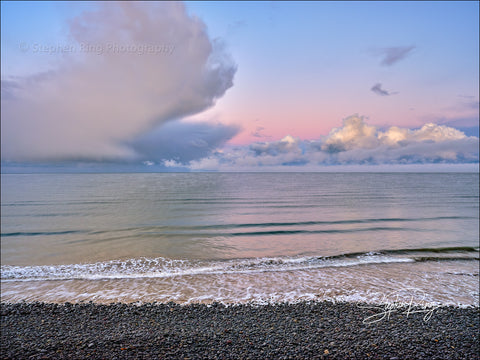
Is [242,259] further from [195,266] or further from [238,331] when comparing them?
[238,331]

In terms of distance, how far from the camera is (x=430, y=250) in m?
15.7

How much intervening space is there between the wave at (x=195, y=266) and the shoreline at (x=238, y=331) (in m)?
3.42

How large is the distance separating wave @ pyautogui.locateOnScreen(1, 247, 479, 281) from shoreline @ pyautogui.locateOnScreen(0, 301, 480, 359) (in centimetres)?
342

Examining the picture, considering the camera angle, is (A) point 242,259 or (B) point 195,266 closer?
(B) point 195,266

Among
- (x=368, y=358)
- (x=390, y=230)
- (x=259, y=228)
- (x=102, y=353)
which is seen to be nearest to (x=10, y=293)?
(x=102, y=353)

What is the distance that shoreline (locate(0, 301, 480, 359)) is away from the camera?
5.68m

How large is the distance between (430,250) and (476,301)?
23.6 ft

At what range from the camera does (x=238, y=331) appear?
6.66 meters
